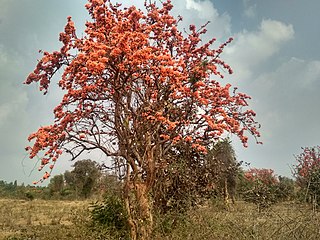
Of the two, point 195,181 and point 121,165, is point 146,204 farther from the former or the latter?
point 195,181

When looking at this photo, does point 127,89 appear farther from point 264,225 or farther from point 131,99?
point 264,225

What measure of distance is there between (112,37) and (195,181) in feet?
18.4

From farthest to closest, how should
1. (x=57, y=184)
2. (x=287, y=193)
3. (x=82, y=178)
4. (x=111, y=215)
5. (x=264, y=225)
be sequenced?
1. (x=57, y=184)
2. (x=82, y=178)
3. (x=111, y=215)
4. (x=287, y=193)
5. (x=264, y=225)

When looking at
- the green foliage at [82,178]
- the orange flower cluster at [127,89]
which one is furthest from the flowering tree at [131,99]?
the green foliage at [82,178]

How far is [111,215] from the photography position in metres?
11.9

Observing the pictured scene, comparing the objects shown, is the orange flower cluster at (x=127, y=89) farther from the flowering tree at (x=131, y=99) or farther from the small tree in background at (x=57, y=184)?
the small tree in background at (x=57, y=184)

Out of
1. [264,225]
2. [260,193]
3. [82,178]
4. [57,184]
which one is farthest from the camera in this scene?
[57,184]

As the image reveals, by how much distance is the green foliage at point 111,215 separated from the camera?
11430mm

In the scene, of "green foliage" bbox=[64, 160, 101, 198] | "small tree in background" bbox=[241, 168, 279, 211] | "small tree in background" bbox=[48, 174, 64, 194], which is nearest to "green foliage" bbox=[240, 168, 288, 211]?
"small tree in background" bbox=[241, 168, 279, 211]

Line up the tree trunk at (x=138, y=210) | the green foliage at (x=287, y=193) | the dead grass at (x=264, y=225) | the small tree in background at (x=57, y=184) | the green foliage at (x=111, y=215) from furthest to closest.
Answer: the small tree in background at (x=57, y=184) < the green foliage at (x=111, y=215) < the tree trunk at (x=138, y=210) < the green foliage at (x=287, y=193) < the dead grass at (x=264, y=225)

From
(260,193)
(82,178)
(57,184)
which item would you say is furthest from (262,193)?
(57,184)

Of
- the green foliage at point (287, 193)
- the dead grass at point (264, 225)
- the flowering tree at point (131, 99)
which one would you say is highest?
the flowering tree at point (131, 99)

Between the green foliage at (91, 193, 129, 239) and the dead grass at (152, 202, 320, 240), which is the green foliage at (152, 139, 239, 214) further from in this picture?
the dead grass at (152, 202, 320, 240)

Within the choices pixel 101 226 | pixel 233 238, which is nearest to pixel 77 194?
pixel 101 226
